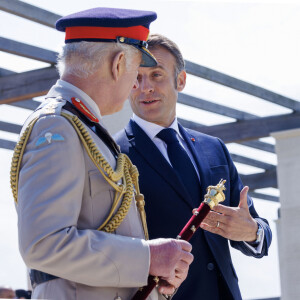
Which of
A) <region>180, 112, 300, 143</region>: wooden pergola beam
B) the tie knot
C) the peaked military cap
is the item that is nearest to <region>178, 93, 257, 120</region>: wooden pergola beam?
<region>180, 112, 300, 143</region>: wooden pergola beam

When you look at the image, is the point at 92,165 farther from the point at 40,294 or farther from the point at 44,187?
the point at 40,294

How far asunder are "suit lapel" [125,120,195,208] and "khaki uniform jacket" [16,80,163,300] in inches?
34.9

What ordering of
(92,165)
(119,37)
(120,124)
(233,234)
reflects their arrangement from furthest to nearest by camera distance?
(120,124) → (233,234) → (119,37) → (92,165)

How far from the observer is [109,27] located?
2.82 meters

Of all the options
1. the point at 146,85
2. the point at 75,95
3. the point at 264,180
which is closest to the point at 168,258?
the point at 75,95

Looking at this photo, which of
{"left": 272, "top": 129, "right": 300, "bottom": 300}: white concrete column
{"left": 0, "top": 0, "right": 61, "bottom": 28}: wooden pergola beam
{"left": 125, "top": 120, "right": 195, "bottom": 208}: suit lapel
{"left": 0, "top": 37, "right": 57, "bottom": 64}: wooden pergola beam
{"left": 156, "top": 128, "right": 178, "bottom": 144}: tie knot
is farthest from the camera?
{"left": 272, "top": 129, "right": 300, "bottom": 300}: white concrete column

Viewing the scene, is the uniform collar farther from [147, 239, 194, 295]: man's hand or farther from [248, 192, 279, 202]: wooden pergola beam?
[248, 192, 279, 202]: wooden pergola beam

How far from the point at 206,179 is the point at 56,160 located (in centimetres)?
125

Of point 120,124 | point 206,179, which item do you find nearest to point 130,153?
point 206,179

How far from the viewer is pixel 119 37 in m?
2.83

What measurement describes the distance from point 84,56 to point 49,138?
0.36 metres

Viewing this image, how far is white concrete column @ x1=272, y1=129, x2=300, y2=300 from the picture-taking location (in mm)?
10570

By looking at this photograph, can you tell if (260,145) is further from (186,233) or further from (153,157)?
(186,233)

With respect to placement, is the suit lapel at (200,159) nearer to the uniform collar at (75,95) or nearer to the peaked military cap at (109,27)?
the peaked military cap at (109,27)
